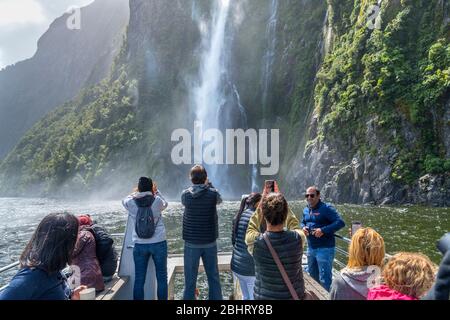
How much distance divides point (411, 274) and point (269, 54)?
53.1 meters

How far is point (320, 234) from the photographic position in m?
5.37

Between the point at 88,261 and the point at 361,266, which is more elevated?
the point at 361,266

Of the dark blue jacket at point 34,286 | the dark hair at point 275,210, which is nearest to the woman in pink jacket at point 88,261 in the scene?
the dark blue jacket at point 34,286

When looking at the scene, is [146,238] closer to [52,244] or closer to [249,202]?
[249,202]

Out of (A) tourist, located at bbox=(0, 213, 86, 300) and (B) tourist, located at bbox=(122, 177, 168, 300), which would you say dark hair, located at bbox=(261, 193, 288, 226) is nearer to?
(A) tourist, located at bbox=(0, 213, 86, 300)

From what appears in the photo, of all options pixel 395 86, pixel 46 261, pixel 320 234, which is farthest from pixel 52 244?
pixel 395 86

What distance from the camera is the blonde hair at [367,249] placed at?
9.80 feet

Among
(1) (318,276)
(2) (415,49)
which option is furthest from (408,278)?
(2) (415,49)

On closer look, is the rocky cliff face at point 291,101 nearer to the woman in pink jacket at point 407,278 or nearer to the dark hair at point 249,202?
the dark hair at point 249,202

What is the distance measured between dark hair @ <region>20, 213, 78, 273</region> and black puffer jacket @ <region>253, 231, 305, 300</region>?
4.90ft

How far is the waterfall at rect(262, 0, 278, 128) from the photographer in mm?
50719

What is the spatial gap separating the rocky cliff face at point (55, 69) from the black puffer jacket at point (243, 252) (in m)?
138
